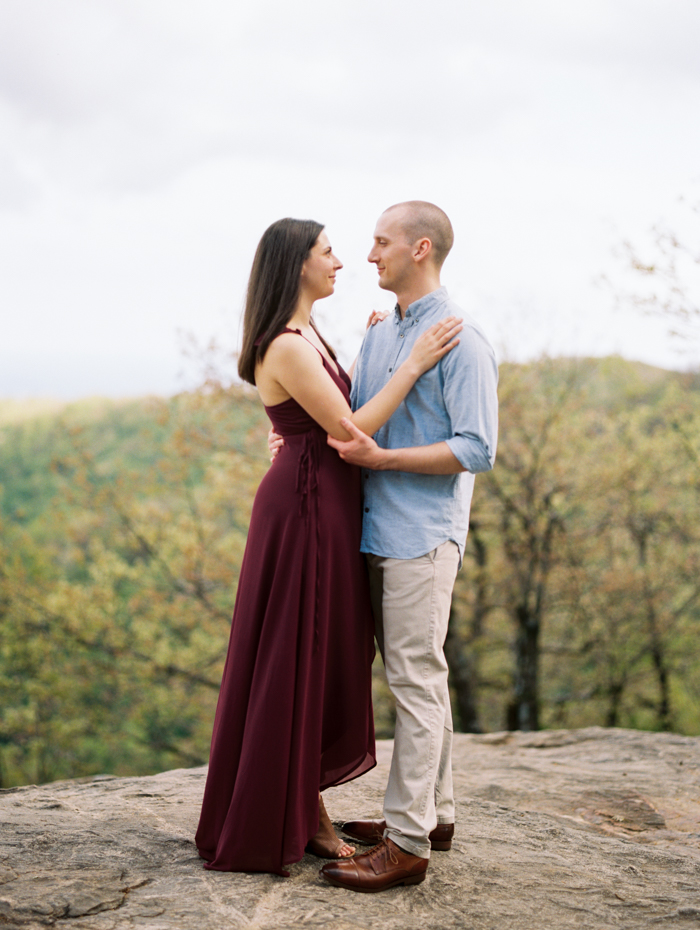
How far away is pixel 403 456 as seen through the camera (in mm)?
2510

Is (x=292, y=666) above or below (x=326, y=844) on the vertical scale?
above

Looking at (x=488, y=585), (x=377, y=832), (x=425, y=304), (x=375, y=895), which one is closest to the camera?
(x=375, y=895)

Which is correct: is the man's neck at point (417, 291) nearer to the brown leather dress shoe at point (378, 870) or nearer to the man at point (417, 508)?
the man at point (417, 508)

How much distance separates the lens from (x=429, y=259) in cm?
267

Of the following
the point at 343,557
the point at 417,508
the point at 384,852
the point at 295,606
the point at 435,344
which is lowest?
the point at 384,852

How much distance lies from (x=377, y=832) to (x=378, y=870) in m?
0.42

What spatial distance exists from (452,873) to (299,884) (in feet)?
1.75

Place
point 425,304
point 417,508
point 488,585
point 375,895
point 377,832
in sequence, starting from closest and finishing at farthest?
point 375,895 < point 417,508 < point 425,304 < point 377,832 < point 488,585

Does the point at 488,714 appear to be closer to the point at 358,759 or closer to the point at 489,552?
the point at 489,552

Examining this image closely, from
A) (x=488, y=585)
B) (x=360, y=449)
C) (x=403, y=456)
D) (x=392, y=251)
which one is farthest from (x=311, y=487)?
(x=488, y=585)

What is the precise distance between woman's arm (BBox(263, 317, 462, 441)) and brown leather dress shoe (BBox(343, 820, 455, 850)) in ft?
4.68

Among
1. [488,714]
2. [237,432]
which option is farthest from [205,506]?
[488,714]

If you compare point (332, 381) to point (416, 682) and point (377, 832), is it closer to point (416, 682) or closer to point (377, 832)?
point (416, 682)

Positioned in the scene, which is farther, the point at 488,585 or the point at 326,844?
the point at 488,585
